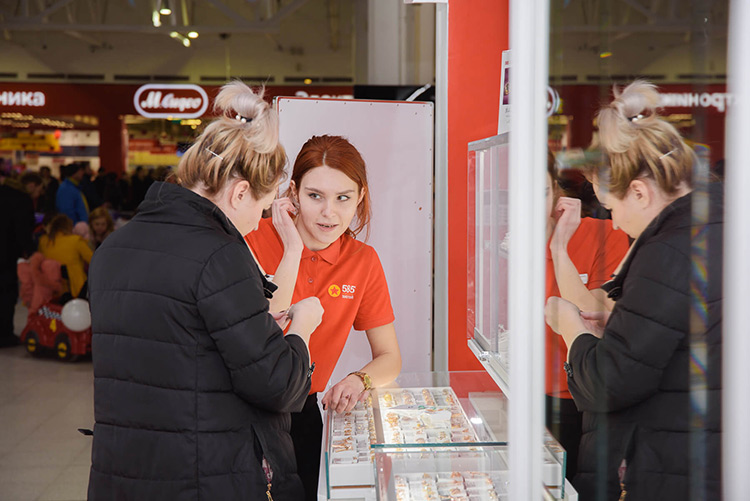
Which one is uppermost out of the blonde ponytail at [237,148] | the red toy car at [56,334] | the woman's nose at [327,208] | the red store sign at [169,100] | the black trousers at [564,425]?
the red store sign at [169,100]

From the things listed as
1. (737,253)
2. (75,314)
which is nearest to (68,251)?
(75,314)

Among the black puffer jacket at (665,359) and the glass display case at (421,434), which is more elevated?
the black puffer jacket at (665,359)

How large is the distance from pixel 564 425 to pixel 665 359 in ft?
0.79

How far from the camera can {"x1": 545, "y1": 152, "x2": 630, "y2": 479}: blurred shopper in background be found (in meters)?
1.03

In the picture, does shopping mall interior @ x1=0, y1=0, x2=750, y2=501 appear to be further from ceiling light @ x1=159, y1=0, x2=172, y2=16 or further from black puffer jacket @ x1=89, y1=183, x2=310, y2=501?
black puffer jacket @ x1=89, y1=183, x2=310, y2=501

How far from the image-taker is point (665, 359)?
0.91 meters

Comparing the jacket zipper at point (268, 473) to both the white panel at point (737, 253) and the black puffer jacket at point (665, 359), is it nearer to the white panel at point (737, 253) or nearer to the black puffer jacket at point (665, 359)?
the black puffer jacket at point (665, 359)

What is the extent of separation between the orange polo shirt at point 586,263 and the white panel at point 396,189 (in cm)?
192

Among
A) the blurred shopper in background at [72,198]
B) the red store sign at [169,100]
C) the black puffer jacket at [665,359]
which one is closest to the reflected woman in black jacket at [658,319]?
the black puffer jacket at [665,359]

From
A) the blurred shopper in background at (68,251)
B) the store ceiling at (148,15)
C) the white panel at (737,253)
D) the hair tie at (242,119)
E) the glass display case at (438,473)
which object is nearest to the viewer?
the white panel at (737,253)

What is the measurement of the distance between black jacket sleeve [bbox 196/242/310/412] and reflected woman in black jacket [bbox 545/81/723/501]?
0.98 meters

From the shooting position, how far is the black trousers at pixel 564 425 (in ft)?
3.57

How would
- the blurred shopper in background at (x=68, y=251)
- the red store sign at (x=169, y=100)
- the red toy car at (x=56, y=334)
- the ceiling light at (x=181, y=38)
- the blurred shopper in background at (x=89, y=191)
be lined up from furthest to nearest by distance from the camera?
the blurred shopper in background at (x=89, y=191) < the ceiling light at (x=181, y=38) < the red store sign at (x=169, y=100) < the blurred shopper in background at (x=68, y=251) < the red toy car at (x=56, y=334)

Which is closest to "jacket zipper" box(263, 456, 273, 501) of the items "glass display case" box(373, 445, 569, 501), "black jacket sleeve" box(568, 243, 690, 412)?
"glass display case" box(373, 445, 569, 501)
